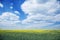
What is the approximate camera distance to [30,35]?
2094 millimetres

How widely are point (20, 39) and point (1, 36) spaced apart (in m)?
0.33

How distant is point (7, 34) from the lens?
82.9 inches

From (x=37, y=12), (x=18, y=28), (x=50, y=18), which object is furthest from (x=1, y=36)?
(x=50, y=18)

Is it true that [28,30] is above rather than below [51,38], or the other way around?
above

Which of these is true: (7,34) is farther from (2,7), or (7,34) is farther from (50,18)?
(50,18)

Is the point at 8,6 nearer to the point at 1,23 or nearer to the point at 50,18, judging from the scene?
the point at 1,23

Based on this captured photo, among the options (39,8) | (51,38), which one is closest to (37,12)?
(39,8)

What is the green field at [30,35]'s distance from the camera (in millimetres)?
2076

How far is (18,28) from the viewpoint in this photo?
82.4 inches

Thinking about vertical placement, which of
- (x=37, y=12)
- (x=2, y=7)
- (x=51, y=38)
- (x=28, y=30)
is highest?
(x=2, y=7)

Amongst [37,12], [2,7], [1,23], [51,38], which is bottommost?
[51,38]

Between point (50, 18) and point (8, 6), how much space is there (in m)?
0.75

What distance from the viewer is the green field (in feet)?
6.81

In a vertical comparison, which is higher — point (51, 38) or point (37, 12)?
point (37, 12)
